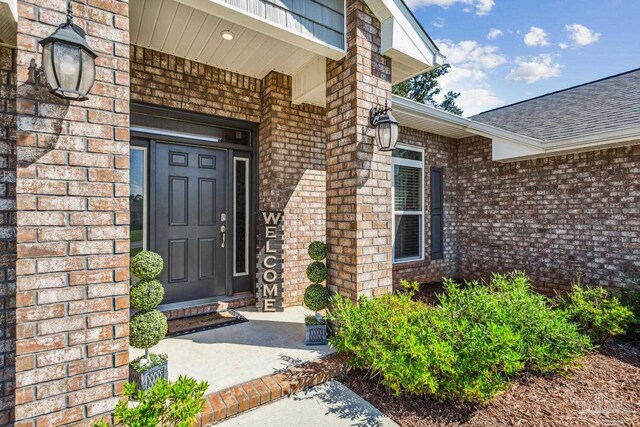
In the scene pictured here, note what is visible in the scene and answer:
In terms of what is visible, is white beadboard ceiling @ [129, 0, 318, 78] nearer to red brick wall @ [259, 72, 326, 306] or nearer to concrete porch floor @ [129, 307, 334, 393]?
red brick wall @ [259, 72, 326, 306]

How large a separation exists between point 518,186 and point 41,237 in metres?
6.32

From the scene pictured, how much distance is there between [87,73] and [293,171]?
257cm

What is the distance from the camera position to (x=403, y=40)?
119 inches

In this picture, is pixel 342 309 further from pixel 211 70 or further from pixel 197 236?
pixel 211 70

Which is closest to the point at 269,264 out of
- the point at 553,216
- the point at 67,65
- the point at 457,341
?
the point at 457,341

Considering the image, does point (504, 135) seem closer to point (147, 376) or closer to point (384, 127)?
point (384, 127)

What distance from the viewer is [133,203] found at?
3.35m

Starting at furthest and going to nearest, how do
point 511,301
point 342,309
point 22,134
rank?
point 511,301 → point 342,309 → point 22,134

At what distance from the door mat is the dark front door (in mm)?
271

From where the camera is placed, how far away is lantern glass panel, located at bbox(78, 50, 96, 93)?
1611 mm

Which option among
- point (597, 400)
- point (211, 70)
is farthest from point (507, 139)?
point (211, 70)

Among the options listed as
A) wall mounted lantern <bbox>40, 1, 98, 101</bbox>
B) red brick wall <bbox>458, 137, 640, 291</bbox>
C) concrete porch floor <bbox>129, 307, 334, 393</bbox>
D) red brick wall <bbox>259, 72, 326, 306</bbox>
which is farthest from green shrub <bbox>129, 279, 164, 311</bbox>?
red brick wall <bbox>458, 137, 640, 291</bbox>

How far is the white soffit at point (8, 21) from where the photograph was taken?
1543mm

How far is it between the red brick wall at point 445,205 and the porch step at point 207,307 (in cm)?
274
